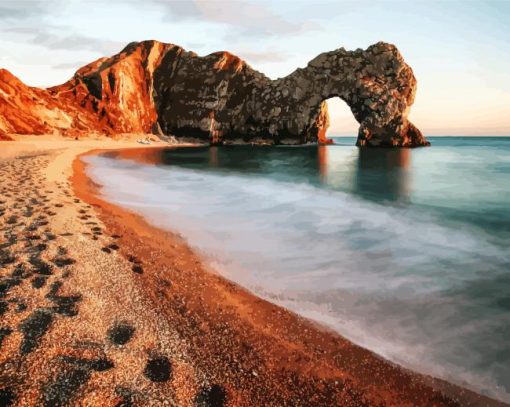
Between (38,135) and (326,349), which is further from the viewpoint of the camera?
(38,135)

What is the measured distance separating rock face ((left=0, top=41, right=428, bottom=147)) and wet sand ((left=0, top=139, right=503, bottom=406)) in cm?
5309

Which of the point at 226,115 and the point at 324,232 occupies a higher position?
the point at 226,115

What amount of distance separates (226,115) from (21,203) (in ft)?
229

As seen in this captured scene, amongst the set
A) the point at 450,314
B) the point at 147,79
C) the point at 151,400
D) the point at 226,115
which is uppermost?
the point at 147,79

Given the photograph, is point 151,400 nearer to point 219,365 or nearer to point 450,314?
point 219,365

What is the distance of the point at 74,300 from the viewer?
4617mm

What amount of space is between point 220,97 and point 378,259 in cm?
7441

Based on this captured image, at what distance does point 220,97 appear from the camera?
253 ft

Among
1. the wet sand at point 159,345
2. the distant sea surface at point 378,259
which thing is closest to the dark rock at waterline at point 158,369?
the wet sand at point 159,345

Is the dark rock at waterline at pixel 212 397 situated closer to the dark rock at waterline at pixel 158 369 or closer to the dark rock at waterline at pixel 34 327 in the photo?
the dark rock at waterline at pixel 158 369

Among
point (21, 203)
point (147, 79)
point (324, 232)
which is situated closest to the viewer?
point (21, 203)

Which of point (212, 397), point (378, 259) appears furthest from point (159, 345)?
point (378, 259)

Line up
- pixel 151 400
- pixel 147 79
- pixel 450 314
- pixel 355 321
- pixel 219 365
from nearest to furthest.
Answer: pixel 151 400
pixel 219 365
pixel 355 321
pixel 450 314
pixel 147 79

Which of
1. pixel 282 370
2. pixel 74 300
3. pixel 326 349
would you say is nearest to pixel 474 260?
pixel 326 349
